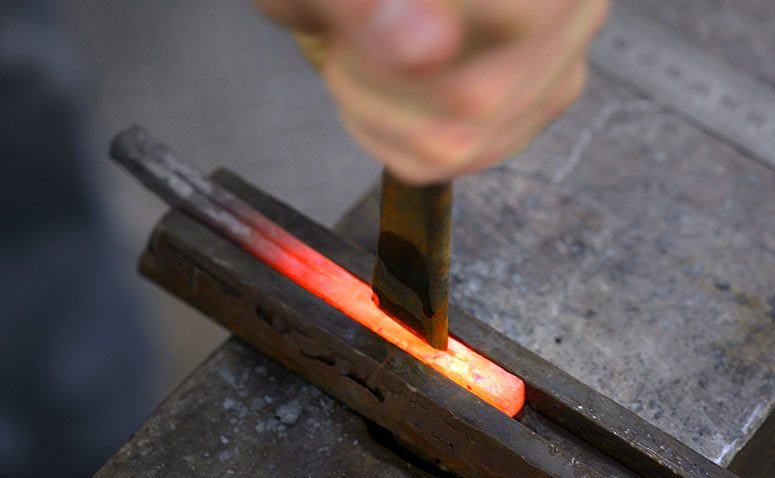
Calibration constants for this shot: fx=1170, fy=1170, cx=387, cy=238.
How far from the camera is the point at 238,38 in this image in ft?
11.7

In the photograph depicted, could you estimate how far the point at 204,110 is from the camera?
342 cm

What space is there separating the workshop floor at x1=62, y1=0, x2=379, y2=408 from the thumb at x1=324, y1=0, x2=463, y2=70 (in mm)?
2154

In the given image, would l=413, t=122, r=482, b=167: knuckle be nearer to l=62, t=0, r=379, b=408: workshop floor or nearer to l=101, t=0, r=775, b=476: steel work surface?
l=101, t=0, r=775, b=476: steel work surface

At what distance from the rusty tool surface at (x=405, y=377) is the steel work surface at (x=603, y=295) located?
9 cm

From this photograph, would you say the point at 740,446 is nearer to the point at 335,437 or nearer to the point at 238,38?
the point at 335,437

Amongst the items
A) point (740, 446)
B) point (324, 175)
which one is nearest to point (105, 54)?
point (324, 175)

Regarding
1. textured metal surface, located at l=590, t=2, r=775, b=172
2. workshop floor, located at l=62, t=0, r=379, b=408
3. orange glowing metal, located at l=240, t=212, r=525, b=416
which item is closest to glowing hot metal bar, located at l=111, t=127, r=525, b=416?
orange glowing metal, located at l=240, t=212, r=525, b=416

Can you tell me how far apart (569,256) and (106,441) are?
1.59 meters

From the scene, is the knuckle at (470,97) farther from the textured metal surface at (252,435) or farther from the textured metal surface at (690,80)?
the textured metal surface at (690,80)

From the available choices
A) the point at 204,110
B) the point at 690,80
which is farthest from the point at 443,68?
the point at 204,110

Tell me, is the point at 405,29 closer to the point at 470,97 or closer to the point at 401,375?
the point at 470,97

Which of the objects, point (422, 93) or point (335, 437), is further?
point (335, 437)

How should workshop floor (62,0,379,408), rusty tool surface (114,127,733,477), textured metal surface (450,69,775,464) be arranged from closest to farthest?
rusty tool surface (114,127,733,477)
textured metal surface (450,69,775,464)
workshop floor (62,0,379,408)

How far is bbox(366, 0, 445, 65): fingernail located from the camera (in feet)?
3.43
